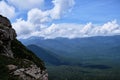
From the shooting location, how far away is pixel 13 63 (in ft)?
140

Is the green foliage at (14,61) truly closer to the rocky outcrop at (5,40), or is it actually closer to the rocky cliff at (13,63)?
the rocky cliff at (13,63)

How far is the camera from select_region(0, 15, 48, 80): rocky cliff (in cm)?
3911

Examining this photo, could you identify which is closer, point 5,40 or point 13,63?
point 13,63

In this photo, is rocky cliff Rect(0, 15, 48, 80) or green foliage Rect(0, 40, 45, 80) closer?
green foliage Rect(0, 40, 45, 80)

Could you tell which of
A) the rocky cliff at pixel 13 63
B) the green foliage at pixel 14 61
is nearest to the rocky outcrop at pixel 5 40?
the rocky cliff at pixel 13 63

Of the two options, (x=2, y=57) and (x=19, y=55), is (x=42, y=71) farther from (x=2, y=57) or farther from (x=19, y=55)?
(x=2, y=57)

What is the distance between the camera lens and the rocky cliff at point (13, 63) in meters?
39.1

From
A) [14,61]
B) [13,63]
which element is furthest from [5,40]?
[13,63]

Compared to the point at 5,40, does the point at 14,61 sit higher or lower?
lower

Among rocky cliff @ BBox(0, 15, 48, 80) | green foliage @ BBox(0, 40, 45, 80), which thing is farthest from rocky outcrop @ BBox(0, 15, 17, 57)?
green foliage @ BBox(0, 40, 45, 80)

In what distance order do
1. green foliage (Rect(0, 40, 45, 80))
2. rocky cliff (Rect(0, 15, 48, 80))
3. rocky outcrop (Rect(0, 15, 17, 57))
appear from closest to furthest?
1. green foliage (Rect(0, 40, 45, 80))
2. rocky cliff (Rect(0, 15, 48, 80))
3. rocky outcrop (Rect(0, 15, 17, 57))

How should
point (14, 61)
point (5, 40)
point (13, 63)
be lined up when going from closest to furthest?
point (13, 63)
point (14, 61)
point (5, 40)

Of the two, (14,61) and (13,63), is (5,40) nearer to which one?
(14,61)

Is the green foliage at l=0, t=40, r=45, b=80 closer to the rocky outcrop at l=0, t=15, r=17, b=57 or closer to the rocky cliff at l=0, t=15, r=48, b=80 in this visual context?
the rocky cliff at l=0, t=15, r=48, b=80
